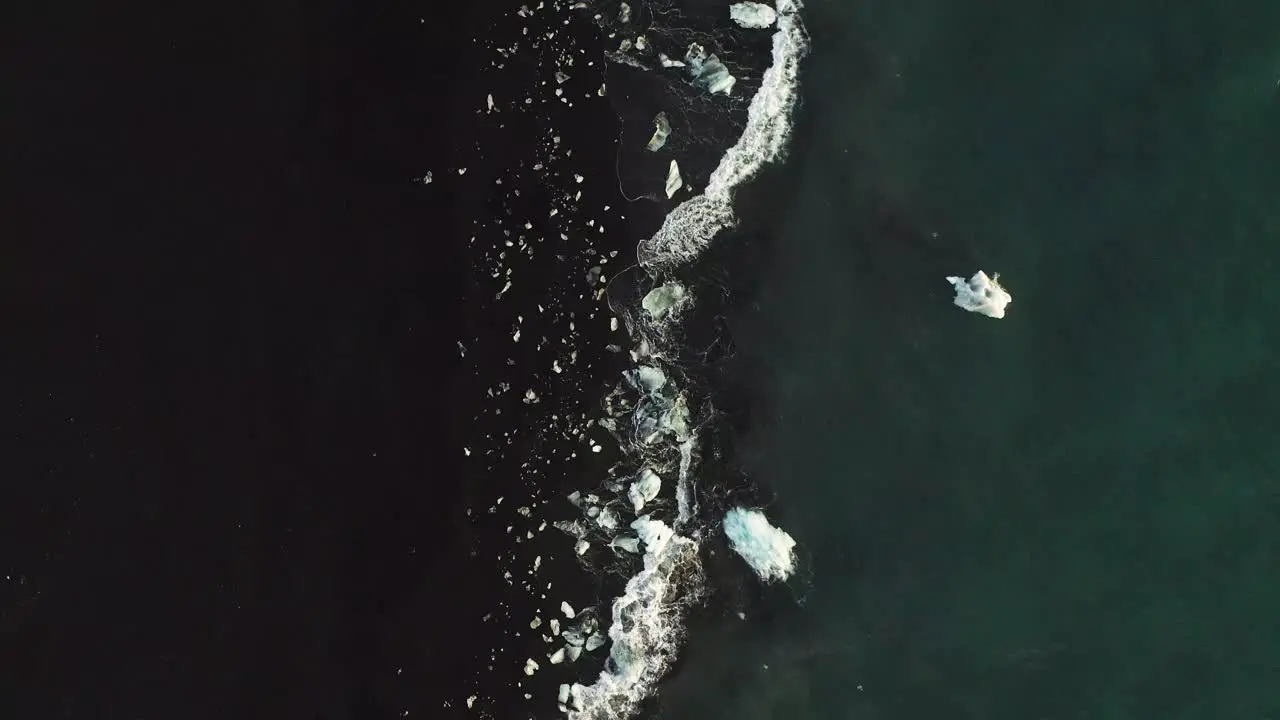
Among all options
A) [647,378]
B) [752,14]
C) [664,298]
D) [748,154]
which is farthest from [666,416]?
[752,14]

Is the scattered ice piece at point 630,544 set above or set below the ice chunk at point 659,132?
below

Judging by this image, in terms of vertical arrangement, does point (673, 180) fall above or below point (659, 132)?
below

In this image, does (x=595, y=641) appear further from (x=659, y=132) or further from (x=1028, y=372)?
(x=659, y=132)

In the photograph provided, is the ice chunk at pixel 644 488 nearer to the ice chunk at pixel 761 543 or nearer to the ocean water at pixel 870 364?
the ocean water at pixel 870 364

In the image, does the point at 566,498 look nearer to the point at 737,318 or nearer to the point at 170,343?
the point at 737,318

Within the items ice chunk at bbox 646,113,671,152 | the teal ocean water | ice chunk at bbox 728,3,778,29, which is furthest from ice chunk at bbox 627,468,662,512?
ice chunk at bbox 728,3,778,29

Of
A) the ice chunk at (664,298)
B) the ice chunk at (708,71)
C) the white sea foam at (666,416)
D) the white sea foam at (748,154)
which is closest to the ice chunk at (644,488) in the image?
the white sea foam at (666,416)

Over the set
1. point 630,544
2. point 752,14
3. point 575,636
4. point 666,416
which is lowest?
point 575,636
